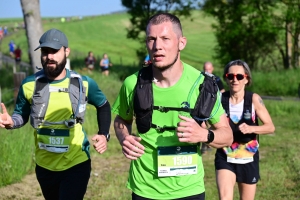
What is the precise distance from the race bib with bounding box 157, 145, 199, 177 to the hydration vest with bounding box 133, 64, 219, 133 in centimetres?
16

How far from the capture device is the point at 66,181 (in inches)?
199

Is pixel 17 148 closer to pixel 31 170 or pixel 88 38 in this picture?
pixel 31 170

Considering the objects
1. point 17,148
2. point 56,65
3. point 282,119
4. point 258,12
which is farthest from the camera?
point 258,12

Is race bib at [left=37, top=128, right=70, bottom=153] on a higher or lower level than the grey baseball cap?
lower

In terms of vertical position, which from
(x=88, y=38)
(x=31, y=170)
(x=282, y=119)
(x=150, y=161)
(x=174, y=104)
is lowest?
(x=88, y=38)

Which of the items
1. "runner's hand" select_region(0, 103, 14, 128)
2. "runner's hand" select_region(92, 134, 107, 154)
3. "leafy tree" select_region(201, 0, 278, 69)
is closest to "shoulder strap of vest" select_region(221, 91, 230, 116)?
"runner's hand" select_region(92, 134, 107, 154)

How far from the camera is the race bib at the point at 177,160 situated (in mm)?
3838

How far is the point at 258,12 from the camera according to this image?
105 ft

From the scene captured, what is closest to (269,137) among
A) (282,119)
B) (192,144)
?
(282,119)

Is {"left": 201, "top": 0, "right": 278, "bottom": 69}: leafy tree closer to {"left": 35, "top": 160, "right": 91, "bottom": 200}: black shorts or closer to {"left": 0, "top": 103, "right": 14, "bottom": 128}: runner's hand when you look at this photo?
{"left": 35, "top": 160, "right": 91, "bottom": 200}: black shorts

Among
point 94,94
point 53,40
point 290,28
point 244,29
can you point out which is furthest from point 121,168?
A: point 290,28

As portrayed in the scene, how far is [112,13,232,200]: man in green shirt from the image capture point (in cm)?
375

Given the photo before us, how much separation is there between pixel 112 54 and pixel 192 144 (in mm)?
54161

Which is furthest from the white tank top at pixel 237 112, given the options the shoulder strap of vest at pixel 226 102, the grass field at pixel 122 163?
the grass field at pixel 122 163
